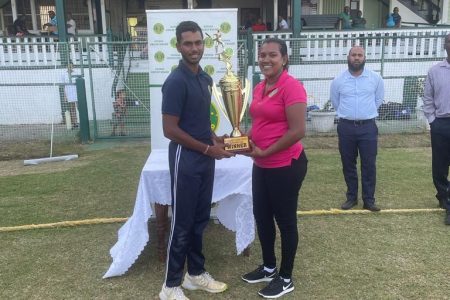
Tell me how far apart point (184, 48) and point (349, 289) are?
215 centimetres

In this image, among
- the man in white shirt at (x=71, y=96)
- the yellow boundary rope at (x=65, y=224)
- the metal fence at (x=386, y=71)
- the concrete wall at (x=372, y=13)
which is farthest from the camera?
the concrete wall at (x=372, y=13)

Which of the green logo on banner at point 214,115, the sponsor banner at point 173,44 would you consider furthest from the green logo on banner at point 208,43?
the green logo on banner at point 214,115

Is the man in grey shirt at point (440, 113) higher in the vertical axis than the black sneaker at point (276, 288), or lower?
higher

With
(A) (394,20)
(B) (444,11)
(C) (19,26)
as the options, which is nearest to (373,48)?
(A) (394,20)

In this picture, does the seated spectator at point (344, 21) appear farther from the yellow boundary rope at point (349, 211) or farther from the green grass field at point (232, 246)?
the yellow boundary rope at point (349, 211)

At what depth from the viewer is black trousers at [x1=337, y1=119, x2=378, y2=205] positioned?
15.7ft

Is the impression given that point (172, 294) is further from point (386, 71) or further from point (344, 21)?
point (344, 21)

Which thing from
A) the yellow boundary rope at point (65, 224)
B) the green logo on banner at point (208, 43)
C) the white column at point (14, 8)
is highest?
the white column at point (14, 8)

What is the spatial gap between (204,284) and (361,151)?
2430mm

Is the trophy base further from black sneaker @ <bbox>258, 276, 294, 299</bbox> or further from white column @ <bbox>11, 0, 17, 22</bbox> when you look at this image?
white column @ <bbox>11, 0, 17, 22</bbox>

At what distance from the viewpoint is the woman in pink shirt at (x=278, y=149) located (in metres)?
2.87

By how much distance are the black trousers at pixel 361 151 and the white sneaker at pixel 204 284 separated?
2259 mm

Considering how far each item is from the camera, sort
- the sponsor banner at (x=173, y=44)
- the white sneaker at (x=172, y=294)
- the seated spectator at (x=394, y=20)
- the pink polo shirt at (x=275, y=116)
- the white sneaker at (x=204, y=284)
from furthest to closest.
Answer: the seated spectator at (x=394, y=20) < the sponsor banner at (x=173, y=44) < the white sneaker at (x=204, y=284) < the white sneaker at (x=172, y=294) < the pink polo shirt at (x=275, y=116)

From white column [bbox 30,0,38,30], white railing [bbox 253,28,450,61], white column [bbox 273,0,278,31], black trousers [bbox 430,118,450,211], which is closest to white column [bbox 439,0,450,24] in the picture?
white column [bbox 273,0,278,31]
